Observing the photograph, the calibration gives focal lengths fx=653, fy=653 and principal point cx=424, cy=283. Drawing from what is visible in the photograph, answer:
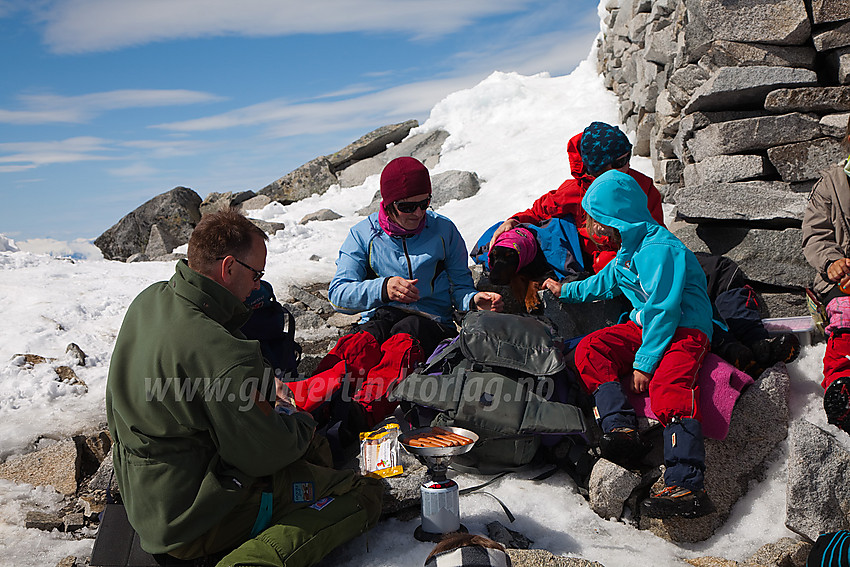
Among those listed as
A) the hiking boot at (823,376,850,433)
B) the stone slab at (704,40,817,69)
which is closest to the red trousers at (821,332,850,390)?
the hiking boot at (823,376,850,433)

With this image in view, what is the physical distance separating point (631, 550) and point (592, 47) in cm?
1078

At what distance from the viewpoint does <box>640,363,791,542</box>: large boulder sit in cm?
357

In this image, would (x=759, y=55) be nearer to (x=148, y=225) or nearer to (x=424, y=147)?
(x=424, y=147)

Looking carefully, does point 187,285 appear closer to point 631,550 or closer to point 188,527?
point 188,527

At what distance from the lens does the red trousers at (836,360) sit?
3748 millimetres

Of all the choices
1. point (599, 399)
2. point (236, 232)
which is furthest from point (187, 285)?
point (599, 399)

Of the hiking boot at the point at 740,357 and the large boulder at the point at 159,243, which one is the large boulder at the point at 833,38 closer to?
the hiking boot at the point at 740,357

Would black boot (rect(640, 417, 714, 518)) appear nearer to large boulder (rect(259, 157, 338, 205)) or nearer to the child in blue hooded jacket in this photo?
the child in blue hooded jacket

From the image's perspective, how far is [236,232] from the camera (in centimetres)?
292

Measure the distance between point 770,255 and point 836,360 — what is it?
4.76ft

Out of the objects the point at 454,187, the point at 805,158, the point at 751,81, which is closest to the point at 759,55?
the point at 751,81

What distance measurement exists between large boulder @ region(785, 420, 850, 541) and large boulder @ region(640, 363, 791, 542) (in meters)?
0.31

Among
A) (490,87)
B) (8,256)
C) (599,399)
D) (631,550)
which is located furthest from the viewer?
(490,87)

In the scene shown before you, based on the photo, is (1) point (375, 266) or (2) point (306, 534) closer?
(2) point (306, 534)
